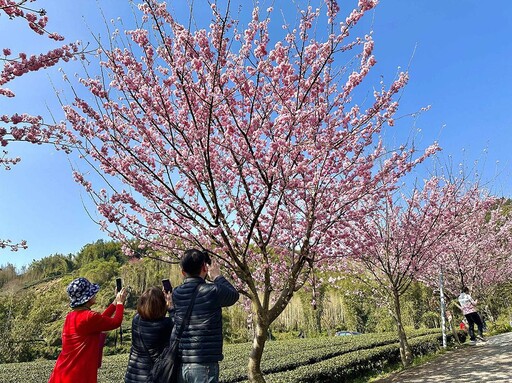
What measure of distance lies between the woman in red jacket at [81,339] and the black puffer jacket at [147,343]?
0.19 m

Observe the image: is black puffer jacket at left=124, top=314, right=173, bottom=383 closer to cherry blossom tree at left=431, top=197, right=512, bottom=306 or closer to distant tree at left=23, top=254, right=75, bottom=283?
cherry blossom tree at left=431, top=197, right=512, bottom=306

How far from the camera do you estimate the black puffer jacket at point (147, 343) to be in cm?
260

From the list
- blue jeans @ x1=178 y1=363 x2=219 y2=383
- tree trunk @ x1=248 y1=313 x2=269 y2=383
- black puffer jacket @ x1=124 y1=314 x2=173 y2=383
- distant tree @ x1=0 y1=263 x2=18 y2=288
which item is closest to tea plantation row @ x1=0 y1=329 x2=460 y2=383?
tree trunk @ x1=248 y1=313 x2=269 y2=383

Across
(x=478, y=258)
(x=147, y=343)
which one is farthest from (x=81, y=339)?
(x=478, y=258)

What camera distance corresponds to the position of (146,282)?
28.2 m

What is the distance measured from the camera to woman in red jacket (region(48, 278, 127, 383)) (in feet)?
8.21

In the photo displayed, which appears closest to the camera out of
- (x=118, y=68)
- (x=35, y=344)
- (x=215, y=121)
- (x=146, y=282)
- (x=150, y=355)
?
(x=150, y=355)

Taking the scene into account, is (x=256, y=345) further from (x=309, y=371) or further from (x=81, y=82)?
(x=81, y=82)

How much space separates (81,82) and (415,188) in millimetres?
8179

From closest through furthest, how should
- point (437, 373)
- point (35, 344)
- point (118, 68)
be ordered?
point (118, 68) < point (437, 373) < point (35, 344)

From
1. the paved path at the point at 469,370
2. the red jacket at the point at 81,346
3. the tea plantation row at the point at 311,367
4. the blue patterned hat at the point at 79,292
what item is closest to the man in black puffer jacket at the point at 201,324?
the red jacket at the point at 81,346

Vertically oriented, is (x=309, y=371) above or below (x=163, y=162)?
below

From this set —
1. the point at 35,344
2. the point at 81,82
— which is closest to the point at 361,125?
the point at 81,82

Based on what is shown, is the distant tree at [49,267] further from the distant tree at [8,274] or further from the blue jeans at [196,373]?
the blue jeans at [196,373]
